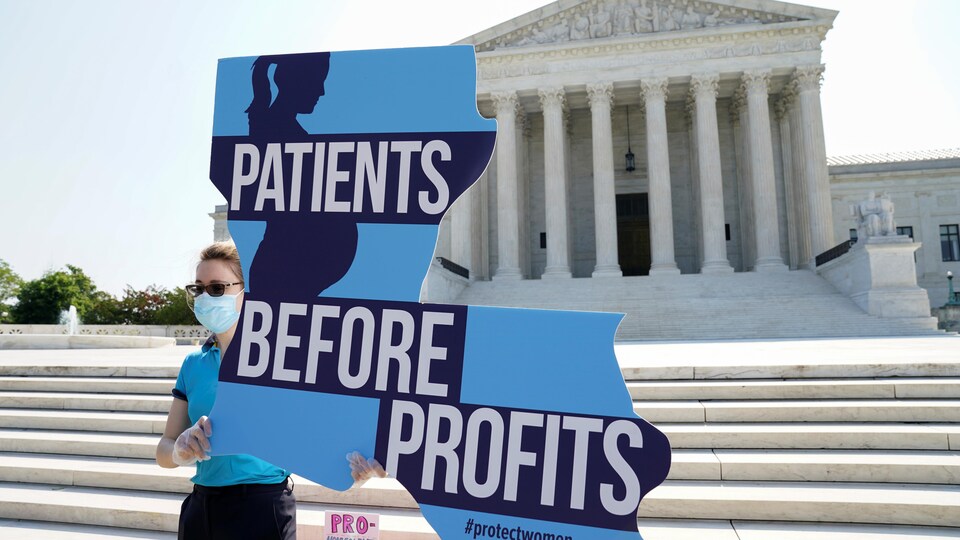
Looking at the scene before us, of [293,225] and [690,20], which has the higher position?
[690,20]

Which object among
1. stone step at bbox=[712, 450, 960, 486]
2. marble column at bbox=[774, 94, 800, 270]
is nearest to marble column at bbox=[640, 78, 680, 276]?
marble column at bbox=[774, 94, 800, 270]

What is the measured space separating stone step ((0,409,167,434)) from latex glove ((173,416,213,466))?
5.65 m

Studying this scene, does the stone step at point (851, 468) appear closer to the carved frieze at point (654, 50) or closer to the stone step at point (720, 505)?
the stone step at point (720, 505)

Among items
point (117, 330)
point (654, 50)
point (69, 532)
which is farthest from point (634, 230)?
point (69, 532)

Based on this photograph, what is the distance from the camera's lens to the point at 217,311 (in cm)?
307

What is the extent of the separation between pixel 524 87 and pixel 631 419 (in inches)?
1337

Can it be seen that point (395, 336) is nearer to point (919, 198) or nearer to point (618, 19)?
point (618, 19)

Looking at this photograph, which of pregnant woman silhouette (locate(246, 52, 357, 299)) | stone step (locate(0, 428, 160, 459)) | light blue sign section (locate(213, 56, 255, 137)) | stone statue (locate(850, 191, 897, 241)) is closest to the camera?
pregnant woman silhouette (locate(246, 52, 357, 299))

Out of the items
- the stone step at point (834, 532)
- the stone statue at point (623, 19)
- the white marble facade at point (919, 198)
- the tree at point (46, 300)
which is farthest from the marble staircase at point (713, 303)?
the tree at point (46, 300)

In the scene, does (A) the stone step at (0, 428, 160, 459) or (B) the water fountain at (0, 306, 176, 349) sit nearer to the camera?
(A) the stone step at (0, 428, 160, 459)

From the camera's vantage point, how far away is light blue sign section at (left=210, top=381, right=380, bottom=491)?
260 centimetres

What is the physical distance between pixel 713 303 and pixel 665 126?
12.4 m

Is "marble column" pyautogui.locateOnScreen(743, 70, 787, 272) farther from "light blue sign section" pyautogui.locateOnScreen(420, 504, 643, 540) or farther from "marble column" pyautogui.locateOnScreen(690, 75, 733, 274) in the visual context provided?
"light blue sign section" pyautogui.locateOnScreen(420, 504, 643, 540)

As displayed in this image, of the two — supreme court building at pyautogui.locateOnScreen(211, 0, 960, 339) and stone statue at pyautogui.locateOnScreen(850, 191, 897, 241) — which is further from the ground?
supreme court building at pyautogui.locateOnScreen(211, 0, 960, 339)
